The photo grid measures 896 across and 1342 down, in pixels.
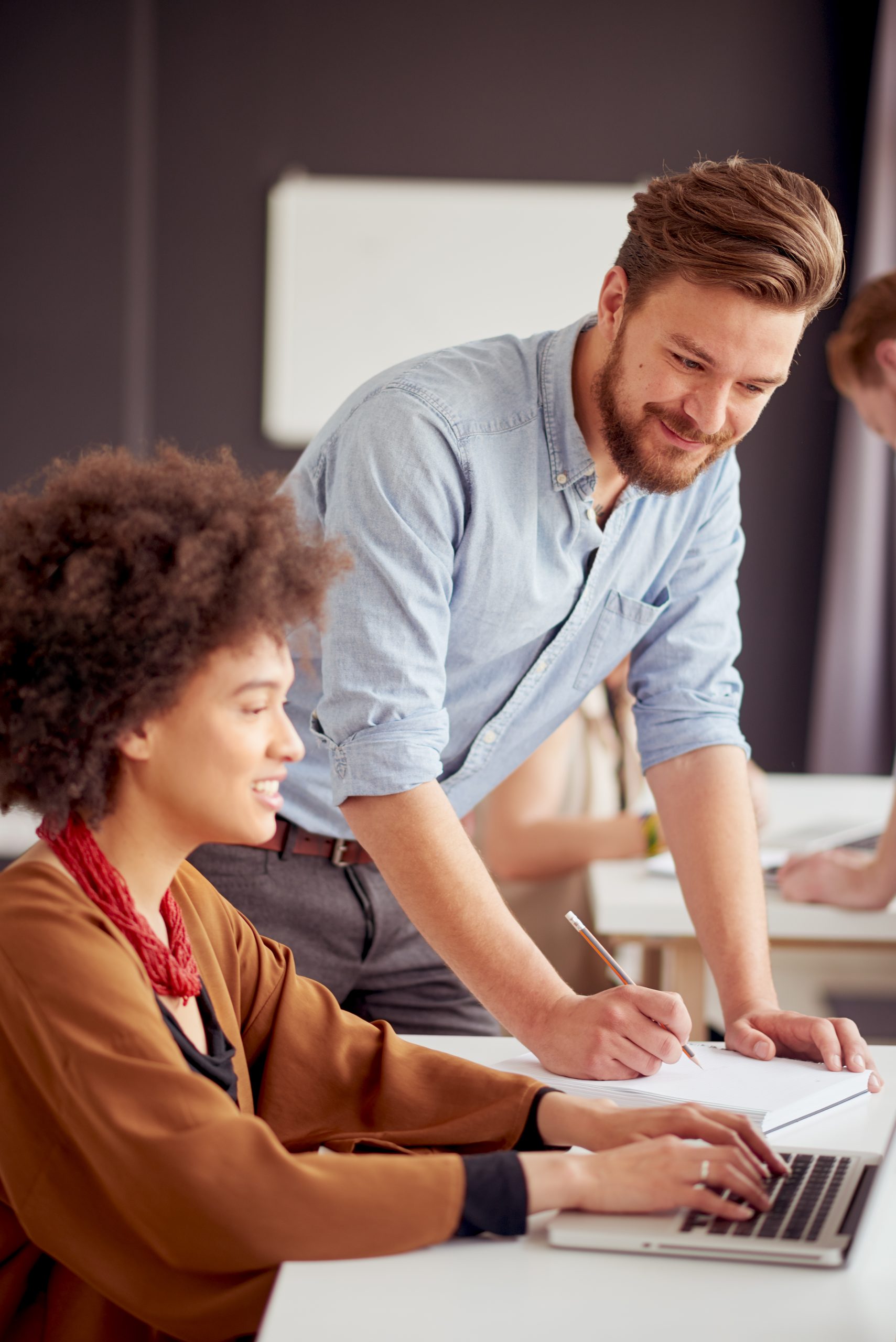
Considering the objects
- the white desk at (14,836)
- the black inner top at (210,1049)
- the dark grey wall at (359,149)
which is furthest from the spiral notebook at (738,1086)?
the dark grey wall at (359,149)

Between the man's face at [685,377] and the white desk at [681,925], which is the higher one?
the man's face at [685,377]

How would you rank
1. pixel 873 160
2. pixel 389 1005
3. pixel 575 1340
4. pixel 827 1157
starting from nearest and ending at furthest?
pixel 575 1340 < pixel 827 1157 < pixel 389 1005 < pixel 873 160

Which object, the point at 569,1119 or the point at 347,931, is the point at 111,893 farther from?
the point at 347,931

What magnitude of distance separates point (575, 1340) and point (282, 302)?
4.11 metres

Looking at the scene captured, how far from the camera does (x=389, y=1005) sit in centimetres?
162

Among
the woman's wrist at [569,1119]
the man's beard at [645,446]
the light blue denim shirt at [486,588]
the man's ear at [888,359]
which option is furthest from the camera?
the man's ear at [888,359]

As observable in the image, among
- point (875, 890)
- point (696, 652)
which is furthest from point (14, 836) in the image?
point (696, 652)

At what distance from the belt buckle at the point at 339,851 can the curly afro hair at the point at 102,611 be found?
606mm

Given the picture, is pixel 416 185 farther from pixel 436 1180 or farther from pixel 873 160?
pixel 436 1180

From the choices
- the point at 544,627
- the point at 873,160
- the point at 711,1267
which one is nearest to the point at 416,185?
the point at 873,160

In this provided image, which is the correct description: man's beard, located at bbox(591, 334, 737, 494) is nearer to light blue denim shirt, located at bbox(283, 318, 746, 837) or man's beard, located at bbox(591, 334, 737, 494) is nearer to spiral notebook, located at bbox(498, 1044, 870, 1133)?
light blue denim shirt, located at bbox(283, 318, 746, 837)

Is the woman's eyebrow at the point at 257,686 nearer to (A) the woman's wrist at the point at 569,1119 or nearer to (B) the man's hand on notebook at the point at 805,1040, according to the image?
(A) the woman's wrist at the point at 569,1119

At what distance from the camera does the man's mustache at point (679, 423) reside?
135 centimetres

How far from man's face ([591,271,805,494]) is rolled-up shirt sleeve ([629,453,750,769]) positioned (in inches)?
8.2
